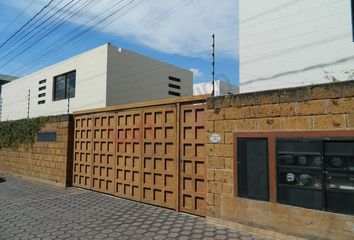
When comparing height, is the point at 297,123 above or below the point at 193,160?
above

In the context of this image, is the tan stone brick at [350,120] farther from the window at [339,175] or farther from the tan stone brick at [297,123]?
the tan stone brick at [297,123]

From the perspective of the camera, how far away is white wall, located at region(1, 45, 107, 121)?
17.4 meters

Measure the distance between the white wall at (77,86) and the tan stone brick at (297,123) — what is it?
1278 centimetres

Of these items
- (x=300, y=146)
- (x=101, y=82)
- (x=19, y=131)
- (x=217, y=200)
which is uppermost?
(x=101, y=82)

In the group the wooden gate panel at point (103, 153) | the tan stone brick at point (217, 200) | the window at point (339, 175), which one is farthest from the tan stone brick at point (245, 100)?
the wooden gate panel at point (103, 153)

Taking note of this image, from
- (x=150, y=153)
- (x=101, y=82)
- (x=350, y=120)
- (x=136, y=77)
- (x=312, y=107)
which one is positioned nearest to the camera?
(x=350, y=120)

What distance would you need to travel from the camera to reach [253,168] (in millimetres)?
5844

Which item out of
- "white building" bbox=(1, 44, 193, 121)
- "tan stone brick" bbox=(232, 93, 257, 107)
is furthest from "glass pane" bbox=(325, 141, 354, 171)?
"white building" bbox=(1, 44, 193, 121)

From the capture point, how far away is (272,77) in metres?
12.7

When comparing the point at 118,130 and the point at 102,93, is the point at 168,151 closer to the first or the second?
the point at 118,130

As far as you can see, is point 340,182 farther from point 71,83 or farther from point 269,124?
point 71,83

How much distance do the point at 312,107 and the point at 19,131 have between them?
1263 cm

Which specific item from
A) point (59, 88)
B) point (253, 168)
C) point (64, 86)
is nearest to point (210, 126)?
point (253, 168)

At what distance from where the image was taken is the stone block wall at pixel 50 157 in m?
11.0
